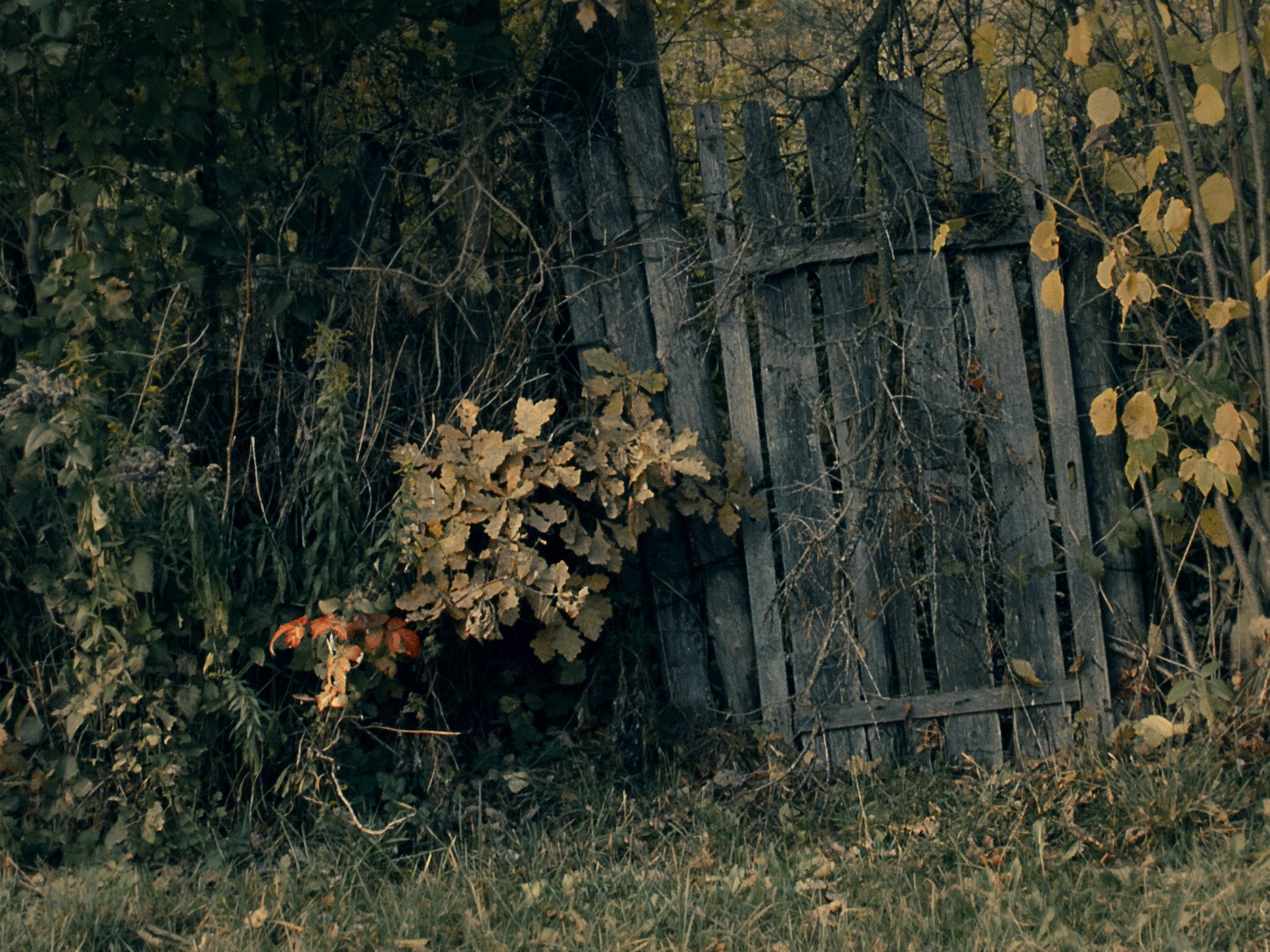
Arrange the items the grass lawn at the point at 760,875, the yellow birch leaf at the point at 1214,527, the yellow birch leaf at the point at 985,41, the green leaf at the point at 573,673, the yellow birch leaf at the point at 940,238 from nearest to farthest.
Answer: the grass lawn at the point at 760,875 < the yellow birch leaf at the point at 985,41 < the yellow birch leaf at the point at 940,238 < the yellow birch leaf at the point at 1214,527 < the green leaf at the point at 573,673

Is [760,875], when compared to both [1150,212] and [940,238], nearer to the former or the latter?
[940,238]

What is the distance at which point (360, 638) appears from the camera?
359cm

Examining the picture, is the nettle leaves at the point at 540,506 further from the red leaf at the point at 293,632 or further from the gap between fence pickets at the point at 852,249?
the gap between fence pickets at the point at 852,249

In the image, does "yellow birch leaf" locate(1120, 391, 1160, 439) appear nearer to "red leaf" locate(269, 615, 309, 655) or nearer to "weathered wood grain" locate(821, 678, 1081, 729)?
"weathered wood grain" locate(821, 678, 1081, 729)

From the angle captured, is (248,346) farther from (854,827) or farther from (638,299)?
(854,827)

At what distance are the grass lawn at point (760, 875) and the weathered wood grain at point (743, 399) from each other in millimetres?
329

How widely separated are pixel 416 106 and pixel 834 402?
5.62ft

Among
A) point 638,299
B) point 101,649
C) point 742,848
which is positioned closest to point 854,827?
point 742,848

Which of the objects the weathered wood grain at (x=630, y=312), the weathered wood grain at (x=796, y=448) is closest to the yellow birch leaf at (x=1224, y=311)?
the weathered wood grain at (x=796, y=448)

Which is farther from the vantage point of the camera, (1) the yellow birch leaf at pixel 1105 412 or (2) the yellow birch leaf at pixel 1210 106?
(1) the yellow birch leaf at pixel 1105 412

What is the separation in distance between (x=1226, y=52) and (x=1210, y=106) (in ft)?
0.54

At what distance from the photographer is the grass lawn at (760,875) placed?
287 cm

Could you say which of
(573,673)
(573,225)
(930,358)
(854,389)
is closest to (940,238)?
(930,358)

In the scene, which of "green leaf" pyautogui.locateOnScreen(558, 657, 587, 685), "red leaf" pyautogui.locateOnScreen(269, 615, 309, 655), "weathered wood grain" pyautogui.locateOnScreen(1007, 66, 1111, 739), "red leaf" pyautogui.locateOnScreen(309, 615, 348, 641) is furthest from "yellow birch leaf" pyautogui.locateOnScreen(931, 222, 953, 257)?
"red leaf" pyautogui.locateOnScreen(269, 615, 309, 655)
